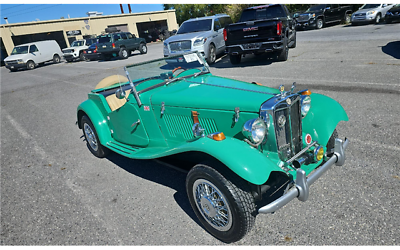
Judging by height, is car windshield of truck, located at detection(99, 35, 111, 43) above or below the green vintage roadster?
above

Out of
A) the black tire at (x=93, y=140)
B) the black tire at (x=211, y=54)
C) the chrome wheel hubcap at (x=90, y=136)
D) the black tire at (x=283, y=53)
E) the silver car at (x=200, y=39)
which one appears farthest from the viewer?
the black tire at (x=211, y=54)

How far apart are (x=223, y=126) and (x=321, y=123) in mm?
1278

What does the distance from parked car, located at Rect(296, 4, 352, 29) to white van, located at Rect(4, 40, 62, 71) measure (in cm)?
2146

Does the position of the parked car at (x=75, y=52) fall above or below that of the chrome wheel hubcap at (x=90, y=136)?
above

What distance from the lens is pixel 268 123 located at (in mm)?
2709

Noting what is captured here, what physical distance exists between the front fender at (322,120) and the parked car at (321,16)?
19695mm

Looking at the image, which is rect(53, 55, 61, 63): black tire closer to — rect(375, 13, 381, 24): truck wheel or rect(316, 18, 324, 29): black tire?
rect(316, 18, 324, 29): black tire

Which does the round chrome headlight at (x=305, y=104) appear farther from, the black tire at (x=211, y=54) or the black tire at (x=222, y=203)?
the black tire at (x=211, y=54)

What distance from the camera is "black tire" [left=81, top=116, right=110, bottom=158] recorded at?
457cm

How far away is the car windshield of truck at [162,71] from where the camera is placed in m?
3.79

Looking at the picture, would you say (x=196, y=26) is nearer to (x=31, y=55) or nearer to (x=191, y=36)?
(x=191, y=36)

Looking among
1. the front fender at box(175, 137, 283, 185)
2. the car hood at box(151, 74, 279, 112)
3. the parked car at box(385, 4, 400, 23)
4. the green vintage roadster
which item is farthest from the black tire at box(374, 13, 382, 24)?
the front fender at box(175, 137, 283, 185)

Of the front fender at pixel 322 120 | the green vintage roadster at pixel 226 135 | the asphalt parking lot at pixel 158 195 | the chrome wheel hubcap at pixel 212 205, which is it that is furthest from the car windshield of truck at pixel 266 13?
the chrome wheel hubcap at pixel 212 205

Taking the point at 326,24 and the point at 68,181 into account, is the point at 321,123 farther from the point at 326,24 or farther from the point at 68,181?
the point at 326,24
